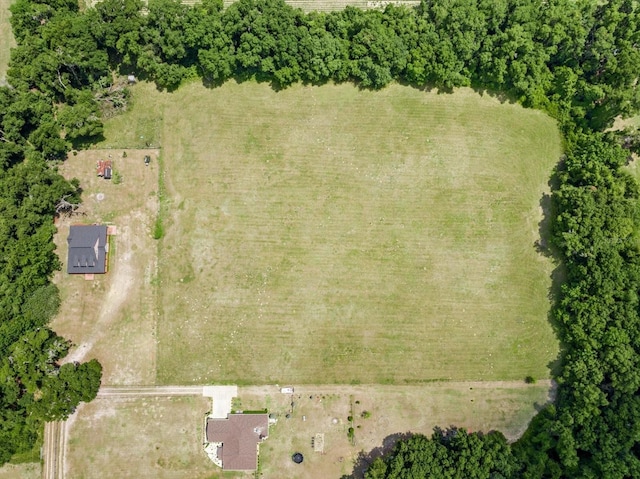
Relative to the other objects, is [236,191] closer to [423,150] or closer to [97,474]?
[423,150]

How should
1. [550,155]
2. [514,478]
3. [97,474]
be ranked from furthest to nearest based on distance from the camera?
[550,155] < [97,474] < [514,478]

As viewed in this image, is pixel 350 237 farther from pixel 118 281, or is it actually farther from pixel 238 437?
pixel 118 281

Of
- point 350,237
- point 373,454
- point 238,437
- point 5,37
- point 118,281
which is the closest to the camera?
point 238,437

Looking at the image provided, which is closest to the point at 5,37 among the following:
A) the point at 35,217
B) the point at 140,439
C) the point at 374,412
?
the point at 35,217

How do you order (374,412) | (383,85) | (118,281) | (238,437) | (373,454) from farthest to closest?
(383,85) → (118,281) → (374,412) → (373,454) → (238,437)

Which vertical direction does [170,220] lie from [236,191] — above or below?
below

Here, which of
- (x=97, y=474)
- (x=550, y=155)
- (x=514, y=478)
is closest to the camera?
(x=514, y=478)

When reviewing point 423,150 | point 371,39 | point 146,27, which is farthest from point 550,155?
A: point 146,27
